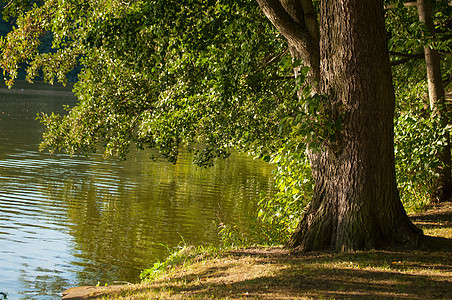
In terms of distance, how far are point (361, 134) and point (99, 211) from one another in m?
11.9

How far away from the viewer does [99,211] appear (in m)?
16.0

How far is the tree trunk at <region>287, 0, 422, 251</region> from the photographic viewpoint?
584 cm

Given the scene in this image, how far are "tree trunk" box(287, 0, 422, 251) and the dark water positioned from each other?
16.0ft

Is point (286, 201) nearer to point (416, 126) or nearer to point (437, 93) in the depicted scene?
point (416, 126)

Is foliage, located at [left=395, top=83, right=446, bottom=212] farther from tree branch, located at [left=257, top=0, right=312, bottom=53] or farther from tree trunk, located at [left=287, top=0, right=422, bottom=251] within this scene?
tree branch, located at [left=257, top=0, right=312, bottom=53]

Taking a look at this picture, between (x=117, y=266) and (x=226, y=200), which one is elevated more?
(x=226, y=200)

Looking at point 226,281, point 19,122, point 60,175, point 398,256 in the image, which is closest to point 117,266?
point 226,281

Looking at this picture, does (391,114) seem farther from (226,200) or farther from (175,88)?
(226,200)

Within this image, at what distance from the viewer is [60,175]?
21453 millimetres

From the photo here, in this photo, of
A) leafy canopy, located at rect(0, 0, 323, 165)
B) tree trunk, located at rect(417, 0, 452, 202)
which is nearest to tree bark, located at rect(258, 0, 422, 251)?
leafy canopy, located at rect(0, 0, 323, 165)

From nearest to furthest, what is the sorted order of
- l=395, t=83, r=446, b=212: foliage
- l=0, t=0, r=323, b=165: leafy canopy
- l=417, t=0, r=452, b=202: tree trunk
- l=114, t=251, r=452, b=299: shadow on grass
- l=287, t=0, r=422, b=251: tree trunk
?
1. l=114, t=251, r=452, b=299: shadow on grass
2. l=287, t=0, r=422, b=251: tree trunk
3. l=0, t=0, r=323, b=165: leafy canopy
4. l=395, t=83, r=446, b=212: foliage
5. l=417, t=0, r=452, b=202: tree trunk

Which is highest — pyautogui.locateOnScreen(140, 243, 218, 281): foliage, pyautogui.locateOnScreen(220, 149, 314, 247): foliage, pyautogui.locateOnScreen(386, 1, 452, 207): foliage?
pyautogui.locateOnScreen(386, 1, 452, 207): foliage

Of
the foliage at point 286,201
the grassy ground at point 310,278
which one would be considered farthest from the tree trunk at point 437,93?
the grassy ground at point 310,278

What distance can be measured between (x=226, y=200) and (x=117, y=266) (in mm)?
7902
